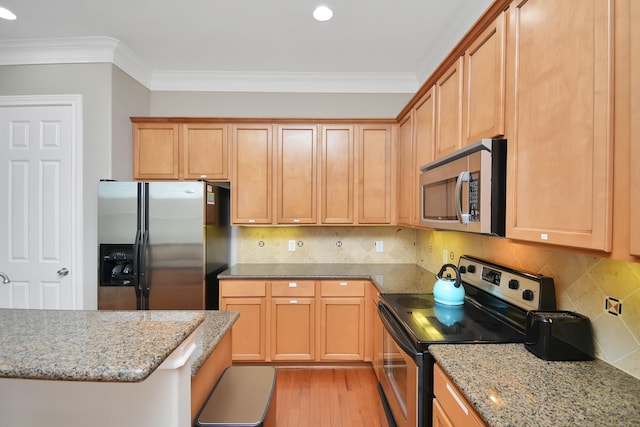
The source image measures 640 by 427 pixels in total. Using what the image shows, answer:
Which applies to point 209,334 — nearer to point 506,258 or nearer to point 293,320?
point 293,320

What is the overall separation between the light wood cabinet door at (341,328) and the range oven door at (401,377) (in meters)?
0.62

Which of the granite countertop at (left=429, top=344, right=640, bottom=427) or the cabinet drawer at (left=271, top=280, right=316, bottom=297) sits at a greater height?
the granite countertop at (left=429, top=344, right=640, bottom=427)

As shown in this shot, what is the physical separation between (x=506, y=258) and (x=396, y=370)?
927 millimetres

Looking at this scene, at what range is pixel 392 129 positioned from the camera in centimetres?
299

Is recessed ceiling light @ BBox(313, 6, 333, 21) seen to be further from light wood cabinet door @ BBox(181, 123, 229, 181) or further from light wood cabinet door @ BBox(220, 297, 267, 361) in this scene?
light wood cabinet door @ BBox(220, 297, 267, 361)

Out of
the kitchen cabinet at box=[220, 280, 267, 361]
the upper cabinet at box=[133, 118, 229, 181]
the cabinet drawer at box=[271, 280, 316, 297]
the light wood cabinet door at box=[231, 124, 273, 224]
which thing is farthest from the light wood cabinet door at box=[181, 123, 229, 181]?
the cabinet drawer at box=[271, 280, 316, 297]

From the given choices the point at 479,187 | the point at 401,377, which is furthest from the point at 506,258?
the point at 401,377

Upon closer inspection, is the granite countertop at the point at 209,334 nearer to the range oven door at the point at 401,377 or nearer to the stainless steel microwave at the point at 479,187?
the range oven door at the point at 401,377

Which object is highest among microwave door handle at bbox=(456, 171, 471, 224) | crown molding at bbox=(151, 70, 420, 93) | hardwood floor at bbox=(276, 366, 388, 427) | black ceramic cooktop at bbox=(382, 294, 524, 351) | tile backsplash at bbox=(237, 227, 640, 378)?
crown molding at bbox=(151, 70, 420, 93)

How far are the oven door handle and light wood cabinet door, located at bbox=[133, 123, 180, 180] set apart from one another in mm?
2358

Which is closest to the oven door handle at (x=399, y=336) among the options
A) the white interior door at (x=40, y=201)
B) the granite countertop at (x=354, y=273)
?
the granite countertop at (x=354, y=273)

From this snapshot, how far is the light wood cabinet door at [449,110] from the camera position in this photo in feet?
5.49

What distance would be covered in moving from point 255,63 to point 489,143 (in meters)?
2.47

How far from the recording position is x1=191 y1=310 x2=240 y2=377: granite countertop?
106 centimetres
